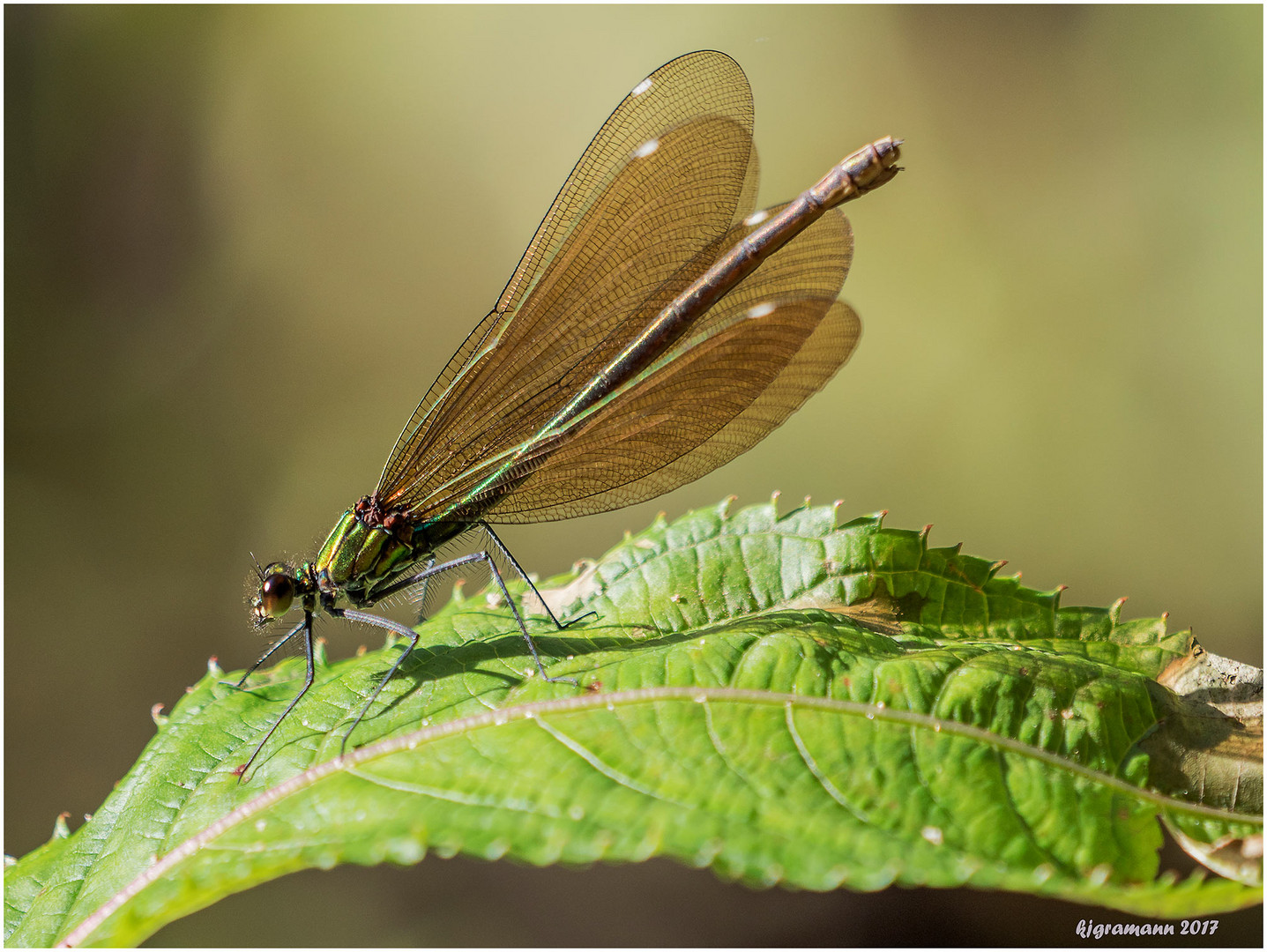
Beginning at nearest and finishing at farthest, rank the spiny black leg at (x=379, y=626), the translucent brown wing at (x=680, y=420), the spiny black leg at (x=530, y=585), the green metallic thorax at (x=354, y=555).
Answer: the spiny black leg at (x=379, y=626) → the spiny black leg at (x=530, y=585) → the translucent brown wing at (x=680, y=420) → the green metallic thorax at (x=354, y=555)

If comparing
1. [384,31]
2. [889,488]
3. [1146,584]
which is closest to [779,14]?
[384,31]

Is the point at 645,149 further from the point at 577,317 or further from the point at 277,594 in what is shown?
the point at 277,594

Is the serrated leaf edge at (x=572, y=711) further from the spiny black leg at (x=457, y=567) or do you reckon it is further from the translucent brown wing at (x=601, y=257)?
the translucent brown wing at (x=601, y=257)

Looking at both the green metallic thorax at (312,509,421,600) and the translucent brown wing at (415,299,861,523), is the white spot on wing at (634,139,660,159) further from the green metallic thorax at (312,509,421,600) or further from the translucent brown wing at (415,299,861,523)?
the green metallic thorax at (312,509,421,600)

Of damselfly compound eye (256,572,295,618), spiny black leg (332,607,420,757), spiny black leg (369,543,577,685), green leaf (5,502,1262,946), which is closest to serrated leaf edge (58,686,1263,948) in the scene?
green leaf (5,502,1262,946)

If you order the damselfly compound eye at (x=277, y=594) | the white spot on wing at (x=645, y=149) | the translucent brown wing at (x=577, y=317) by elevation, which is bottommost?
the damselfly compound eye at (x=277, y=594)

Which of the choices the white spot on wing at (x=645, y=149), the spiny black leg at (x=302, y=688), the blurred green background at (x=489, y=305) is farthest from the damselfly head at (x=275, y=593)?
the white spot on wing at (x=645, y=149)

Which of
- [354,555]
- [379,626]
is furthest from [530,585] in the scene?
[354,555]
